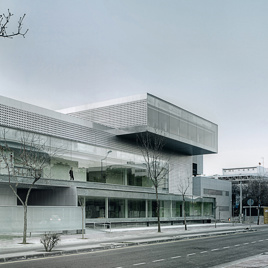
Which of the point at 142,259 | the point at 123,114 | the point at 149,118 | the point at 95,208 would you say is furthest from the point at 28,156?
the point at 149,118

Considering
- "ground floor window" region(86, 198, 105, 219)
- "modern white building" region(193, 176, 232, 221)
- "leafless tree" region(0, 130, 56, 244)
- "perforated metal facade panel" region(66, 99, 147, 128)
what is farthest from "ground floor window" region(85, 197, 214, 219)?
"perforated metal facade panel" region(66, 99, 147, 128)

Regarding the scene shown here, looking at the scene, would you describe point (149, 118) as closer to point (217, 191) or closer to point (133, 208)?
point (133, 208)

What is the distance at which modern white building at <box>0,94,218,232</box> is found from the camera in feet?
108

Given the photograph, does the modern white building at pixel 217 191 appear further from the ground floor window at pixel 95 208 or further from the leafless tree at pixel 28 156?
the leafless tree at pixel 28 156

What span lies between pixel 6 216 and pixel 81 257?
1275cm

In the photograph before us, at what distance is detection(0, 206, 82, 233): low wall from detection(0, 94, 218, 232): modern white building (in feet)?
0.22

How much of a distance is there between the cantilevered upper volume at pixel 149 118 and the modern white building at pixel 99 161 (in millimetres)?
112

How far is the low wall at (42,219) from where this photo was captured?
95.9ft

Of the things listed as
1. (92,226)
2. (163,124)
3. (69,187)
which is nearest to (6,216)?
(69,187)

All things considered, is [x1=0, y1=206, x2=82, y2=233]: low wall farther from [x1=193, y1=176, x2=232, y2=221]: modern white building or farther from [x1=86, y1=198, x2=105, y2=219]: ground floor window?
[x1=193, y1=176, x2=232, y2=221]: modern white building

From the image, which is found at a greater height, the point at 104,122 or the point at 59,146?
the point at 104,122

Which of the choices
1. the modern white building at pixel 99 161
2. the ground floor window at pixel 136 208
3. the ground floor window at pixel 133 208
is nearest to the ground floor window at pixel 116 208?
the ground floor window at pixel 133 208

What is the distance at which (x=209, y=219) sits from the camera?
208ft

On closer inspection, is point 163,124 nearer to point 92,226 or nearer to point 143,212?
point 143,212
